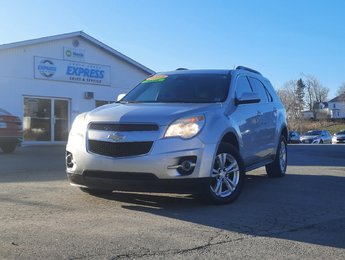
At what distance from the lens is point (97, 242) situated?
4.59m

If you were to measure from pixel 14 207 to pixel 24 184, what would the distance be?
2.00 meters

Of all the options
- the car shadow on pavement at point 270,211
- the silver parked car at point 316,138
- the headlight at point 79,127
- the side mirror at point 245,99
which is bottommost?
the silver parked car at point 316,138

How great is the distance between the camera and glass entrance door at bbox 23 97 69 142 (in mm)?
21719

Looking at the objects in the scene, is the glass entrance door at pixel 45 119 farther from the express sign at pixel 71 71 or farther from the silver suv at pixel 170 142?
the silver suv at pixel 170 142

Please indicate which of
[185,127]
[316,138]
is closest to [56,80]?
[185,127]

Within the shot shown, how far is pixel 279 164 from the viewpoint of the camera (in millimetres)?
9523

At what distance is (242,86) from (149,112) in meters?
2.23

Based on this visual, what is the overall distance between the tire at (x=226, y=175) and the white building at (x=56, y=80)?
52.5 feet

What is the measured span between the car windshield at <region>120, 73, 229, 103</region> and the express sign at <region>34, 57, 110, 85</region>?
15091mm

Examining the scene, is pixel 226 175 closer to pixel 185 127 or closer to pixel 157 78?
pixel 185 127

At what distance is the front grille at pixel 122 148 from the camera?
19.7 feet

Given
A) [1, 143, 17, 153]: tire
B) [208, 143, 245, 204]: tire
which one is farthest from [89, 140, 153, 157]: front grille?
[1, 143, 17, 153]: tire

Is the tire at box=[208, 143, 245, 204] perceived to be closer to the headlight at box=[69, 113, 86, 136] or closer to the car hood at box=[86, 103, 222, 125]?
the car hood at box=[86, 103, 222, 125]

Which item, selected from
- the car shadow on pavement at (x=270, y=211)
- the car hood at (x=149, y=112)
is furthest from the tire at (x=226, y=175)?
the car hood at (x=149, y=112)
